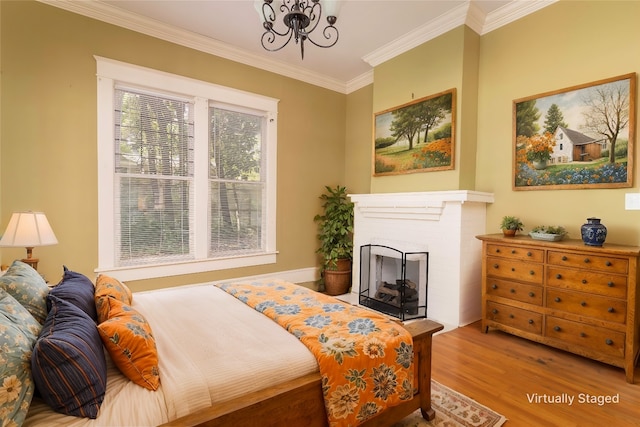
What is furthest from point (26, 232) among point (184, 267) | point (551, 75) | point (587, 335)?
point (551, 75)

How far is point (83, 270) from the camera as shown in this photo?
10.2ft

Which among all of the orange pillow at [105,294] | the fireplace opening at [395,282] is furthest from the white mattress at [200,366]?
the fireplace opening at [395,282]

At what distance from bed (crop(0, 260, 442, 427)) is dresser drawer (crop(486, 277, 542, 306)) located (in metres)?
1.39

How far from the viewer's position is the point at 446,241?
10.9 ft

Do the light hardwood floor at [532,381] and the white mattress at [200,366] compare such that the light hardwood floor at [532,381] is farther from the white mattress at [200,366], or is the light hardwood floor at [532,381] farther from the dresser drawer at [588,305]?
the white mattress at [200,366]

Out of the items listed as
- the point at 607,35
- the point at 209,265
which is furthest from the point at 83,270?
the point at 607,35

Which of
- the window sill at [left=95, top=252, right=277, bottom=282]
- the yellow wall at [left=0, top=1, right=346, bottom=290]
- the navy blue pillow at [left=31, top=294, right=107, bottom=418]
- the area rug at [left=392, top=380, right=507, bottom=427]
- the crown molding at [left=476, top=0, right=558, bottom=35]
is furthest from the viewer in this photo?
the window sill at [left=95, top=252, right=277, bottom=282]

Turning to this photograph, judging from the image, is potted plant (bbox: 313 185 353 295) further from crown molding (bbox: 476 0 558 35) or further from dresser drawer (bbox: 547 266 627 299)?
crown molding (bbox: 476 0 558 35)

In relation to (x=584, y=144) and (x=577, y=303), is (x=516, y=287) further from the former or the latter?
(x=584, y=144)

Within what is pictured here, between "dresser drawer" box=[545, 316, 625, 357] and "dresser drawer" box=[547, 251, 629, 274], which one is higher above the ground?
"dresser drawer" box=[547, 251, 629, 274]

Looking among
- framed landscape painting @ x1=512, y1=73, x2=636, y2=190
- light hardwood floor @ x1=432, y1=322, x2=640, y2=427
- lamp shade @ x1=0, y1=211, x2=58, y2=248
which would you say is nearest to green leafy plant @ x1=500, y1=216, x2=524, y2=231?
framed landscape painting @ x1=512, y1=73, x2=636, y2=190

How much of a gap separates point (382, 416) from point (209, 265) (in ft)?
9.31

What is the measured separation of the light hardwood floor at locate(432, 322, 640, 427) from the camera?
1.85 m

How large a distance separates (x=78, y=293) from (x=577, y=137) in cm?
A: 377
